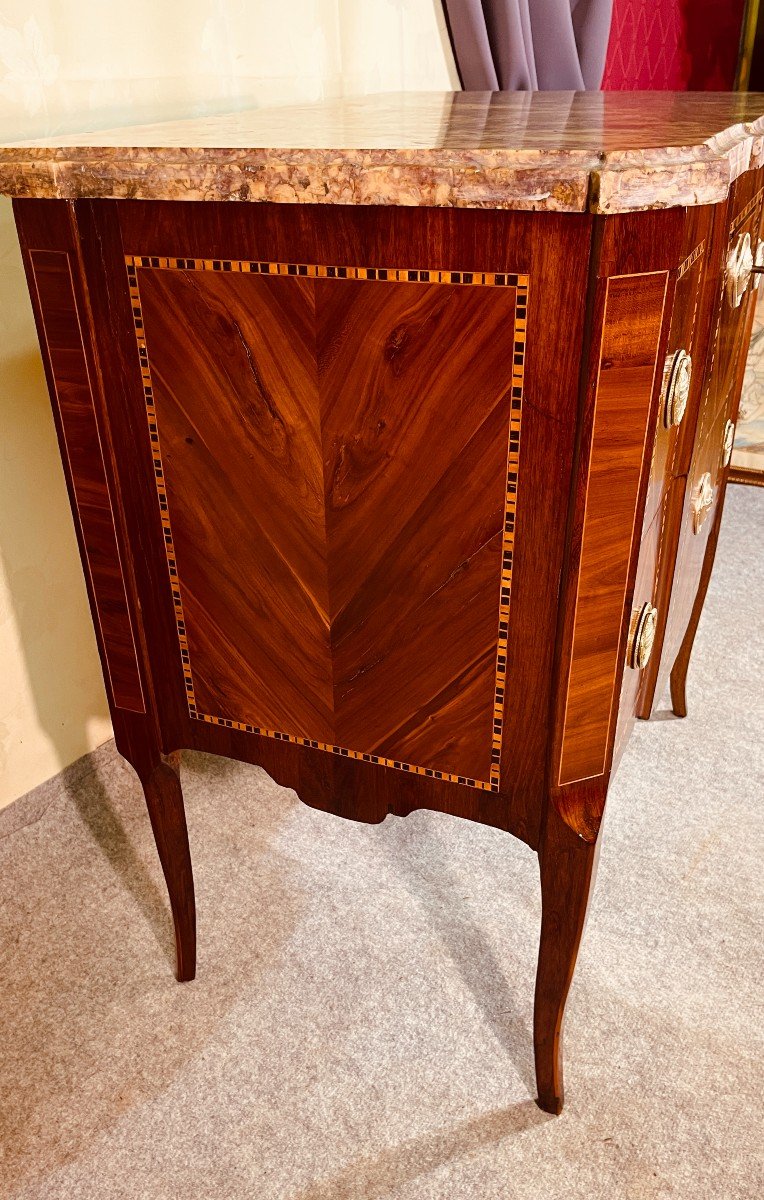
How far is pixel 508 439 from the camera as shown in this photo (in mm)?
654

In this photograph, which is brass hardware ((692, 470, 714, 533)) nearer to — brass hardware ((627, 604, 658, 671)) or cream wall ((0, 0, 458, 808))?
brass hardware ((627, 604, 658, 671))

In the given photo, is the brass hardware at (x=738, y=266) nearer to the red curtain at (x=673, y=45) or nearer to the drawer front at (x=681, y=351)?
the drawer front at (x=681, y=351)

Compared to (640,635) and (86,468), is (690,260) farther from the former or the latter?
(86,468)

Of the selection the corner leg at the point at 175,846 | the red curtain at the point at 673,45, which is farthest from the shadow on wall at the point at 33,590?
the red curtain at the point at 673,45

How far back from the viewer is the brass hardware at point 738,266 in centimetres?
92

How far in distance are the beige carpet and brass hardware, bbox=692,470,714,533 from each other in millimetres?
448

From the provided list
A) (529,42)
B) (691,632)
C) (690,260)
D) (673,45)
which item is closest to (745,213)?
(690,260)

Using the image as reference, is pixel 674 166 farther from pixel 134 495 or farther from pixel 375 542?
pixel 134 495

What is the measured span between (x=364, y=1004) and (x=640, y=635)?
0.54 meters

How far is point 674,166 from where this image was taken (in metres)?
0.55

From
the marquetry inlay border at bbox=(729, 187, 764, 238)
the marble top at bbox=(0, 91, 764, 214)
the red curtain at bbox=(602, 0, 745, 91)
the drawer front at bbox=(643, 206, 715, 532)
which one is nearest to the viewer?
the marble top at bbox=(0, 91, 764, 214)

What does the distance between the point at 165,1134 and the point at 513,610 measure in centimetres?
63

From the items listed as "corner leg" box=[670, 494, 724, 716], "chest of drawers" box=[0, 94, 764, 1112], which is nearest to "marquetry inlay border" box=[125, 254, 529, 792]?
"chest of drawers" box=[0, 94, 764, 1112]

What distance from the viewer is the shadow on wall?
1.07 meters
